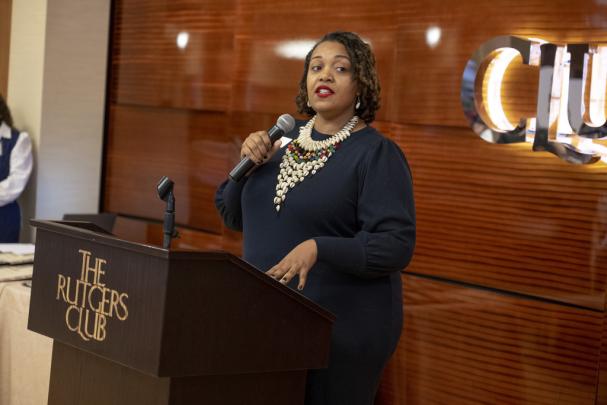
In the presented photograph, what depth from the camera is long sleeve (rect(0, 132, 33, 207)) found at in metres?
5.63

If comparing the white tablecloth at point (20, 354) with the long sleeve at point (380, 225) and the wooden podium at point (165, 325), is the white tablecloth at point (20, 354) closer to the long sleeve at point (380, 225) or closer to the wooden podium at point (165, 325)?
the wooden podium at point (165, 325)

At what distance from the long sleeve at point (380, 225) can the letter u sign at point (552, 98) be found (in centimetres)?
130

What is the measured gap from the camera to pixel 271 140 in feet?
7.36

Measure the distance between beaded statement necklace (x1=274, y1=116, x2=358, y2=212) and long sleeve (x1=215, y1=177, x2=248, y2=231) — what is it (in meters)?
0.14

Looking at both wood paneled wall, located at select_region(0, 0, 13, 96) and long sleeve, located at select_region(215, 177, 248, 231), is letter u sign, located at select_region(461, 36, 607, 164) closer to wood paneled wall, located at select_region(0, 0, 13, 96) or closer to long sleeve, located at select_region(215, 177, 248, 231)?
long sleeve, located at select_region(215, 177, 248, 231)

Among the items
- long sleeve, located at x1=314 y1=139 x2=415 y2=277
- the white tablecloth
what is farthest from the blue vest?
long sleeve, located at x1=314 y1=139 x2=415 y2=277

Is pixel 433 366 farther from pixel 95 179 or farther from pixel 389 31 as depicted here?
pixel 95 179

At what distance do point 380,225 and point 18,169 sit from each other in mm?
4103

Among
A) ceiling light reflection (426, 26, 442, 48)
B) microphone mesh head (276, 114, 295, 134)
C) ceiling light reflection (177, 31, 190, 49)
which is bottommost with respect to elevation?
microphone mesh head (276, 114, 295, 134)

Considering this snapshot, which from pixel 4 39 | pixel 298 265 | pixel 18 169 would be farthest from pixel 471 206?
pixel 4 39

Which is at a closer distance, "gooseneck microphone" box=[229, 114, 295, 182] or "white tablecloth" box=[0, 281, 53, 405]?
"gooseneck microphone" box=[229, 114, 295, 182]

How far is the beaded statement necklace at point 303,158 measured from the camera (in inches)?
89.0

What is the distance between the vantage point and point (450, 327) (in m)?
3.75

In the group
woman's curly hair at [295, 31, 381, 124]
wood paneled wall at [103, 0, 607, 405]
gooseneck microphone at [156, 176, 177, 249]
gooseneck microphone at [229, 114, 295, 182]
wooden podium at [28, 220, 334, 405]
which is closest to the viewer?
wooden podium at [28, 220, 334, 405]
